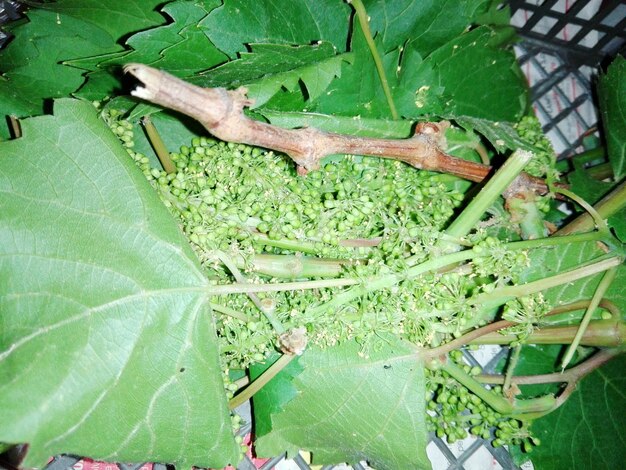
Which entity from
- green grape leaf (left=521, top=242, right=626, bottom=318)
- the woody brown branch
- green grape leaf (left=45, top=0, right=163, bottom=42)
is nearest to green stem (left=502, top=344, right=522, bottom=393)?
green grape leaf (left=521, top=242, right=626, bottom=318)

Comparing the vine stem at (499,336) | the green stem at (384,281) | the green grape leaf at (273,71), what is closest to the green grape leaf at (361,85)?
the green grape leaf at (273,71)

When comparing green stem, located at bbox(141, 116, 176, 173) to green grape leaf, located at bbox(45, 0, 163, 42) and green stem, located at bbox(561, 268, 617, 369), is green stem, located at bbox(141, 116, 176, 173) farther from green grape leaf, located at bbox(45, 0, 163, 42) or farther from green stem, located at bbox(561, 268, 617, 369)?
green stem, located at bbox(561, 268, 617, 369)

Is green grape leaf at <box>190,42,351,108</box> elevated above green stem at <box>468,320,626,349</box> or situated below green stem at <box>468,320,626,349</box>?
above

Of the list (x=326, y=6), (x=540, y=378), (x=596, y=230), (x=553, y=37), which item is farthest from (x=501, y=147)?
(x=553, y=37)

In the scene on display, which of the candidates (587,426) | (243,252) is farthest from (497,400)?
(243,252)

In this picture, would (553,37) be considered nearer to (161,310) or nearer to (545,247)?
(545,247)

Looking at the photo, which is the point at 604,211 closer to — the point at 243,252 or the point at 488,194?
the point at 488,194

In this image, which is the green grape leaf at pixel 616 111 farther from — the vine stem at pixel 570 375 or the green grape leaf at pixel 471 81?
the vine stem at pixel 570 375
